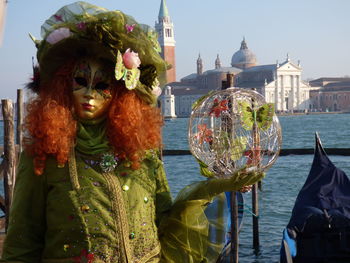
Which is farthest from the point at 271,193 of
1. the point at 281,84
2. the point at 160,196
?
the point at 281,84

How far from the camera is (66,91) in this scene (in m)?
1.45

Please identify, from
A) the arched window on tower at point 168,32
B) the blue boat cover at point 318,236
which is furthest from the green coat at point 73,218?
the arched window on tower at point 168,32

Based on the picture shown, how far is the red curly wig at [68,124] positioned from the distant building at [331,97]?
2550 inches

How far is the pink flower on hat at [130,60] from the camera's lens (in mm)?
1419

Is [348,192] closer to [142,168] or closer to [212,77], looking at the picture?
[142,168]

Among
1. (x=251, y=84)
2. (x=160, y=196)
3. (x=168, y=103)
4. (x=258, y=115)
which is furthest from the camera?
(x=251, y=84)

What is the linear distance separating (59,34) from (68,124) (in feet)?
0.77

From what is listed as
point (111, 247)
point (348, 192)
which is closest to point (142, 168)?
point (111, 247)

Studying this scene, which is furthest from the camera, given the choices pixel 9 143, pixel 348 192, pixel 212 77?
pixel 212 77

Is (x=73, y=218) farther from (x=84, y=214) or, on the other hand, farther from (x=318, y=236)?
(x=318, y=236)

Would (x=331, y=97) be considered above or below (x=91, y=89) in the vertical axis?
above

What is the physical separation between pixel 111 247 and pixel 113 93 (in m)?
0.41

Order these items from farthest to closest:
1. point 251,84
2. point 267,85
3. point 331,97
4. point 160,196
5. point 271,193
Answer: point 331,97, point 251,84, point 267,85, point 271,193, point 160,196

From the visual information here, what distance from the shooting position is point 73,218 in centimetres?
138
